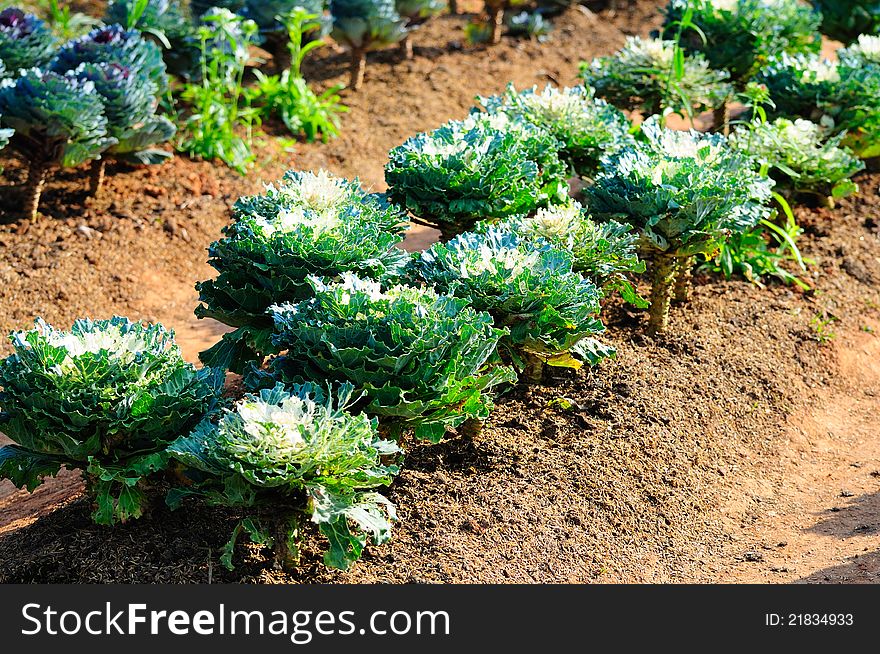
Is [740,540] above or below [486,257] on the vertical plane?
below

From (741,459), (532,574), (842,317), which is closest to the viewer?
(532,574)

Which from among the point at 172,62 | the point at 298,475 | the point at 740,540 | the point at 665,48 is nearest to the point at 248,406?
the point at 298,475

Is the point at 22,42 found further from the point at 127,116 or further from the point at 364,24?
the point at 364,24

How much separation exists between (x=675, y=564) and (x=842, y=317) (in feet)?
7.66

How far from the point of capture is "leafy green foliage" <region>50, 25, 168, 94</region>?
6.67m

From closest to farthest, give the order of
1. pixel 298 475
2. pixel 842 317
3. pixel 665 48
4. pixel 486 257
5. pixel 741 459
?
pixel 298 475 → pixel 486 257 → pixel 741 459 → pixel 842 317 → pixel 665 48

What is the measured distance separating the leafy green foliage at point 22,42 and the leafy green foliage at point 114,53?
11 cm

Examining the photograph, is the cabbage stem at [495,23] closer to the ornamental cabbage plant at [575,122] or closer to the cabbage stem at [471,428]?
the ornamental cabbage plant at [575,122]

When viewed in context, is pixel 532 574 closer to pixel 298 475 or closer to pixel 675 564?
pixel 675 564

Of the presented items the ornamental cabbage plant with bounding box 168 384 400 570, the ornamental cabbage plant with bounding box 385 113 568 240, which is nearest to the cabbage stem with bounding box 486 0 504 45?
the ornamental cabbage plant with bounding box 385 113 568 240

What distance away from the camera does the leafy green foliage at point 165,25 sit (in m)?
7.30

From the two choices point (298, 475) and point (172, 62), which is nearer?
point (298, 475)

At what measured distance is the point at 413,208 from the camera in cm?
501

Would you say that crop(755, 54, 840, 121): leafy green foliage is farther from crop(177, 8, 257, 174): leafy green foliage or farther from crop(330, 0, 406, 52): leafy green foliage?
crop(177, 8, 257, 174): leafy green foliage
